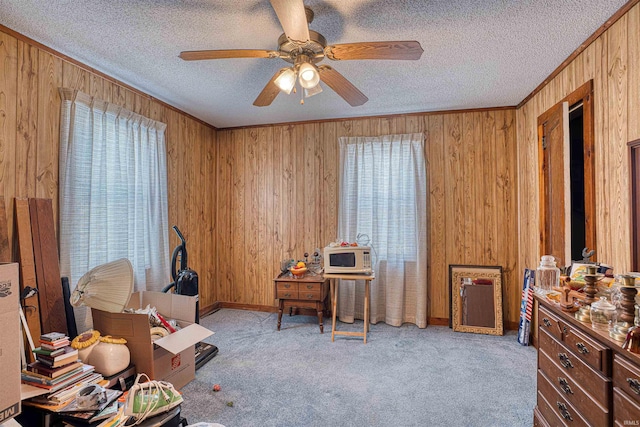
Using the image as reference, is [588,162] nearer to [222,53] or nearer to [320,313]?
[222,53]

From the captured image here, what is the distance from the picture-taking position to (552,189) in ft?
9.31

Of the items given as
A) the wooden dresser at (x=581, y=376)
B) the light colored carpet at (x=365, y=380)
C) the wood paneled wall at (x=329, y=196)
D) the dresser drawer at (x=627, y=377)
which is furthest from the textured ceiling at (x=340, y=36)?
the light colored carpet at (x=365, y=380)

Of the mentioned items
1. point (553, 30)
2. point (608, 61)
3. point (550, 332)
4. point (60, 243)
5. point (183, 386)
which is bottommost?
point (183, 386)

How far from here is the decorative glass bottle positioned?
1856 millimetres

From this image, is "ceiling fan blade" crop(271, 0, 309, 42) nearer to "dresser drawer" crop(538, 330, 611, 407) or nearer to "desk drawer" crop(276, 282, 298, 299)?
"dresser drawer" crop(538, 330, 611, 407)

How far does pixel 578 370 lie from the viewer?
58.6 inches

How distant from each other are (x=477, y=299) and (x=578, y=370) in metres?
2.26

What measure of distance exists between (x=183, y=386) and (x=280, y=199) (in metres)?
2.47

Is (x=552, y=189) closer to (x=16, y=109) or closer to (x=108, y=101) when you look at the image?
(x=108, y=101)

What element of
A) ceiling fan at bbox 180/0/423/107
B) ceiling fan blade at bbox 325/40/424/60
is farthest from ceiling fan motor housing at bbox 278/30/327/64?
ceiling fan blade at bbox 325/40/424/60

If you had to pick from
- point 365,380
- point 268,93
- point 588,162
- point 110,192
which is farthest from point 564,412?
point 110,192

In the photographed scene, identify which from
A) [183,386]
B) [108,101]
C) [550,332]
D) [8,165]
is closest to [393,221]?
[550,332]

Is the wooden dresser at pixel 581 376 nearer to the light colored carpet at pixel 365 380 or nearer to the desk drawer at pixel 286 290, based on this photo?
the light colored carpet at pixel 365 380

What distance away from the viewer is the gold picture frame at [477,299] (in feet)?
11.8
